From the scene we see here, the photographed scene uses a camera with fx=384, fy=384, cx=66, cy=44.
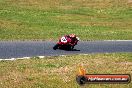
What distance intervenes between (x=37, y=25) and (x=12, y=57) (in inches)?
711

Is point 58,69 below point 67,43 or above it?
above

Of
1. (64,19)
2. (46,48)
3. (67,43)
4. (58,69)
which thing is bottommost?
(64,19)

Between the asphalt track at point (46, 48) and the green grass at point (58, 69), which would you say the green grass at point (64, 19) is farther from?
the green grass at point (58, 69)

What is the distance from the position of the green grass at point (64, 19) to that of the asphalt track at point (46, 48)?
263 centimetres

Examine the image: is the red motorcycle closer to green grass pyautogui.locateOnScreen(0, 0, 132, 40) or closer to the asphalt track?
the asphalt track

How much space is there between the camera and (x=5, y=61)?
17797mm

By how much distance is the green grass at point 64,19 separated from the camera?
99.9 feet

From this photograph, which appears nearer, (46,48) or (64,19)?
(46,48)

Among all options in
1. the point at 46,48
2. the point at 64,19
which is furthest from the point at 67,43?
the point at 64,19

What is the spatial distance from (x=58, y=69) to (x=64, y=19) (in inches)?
1081

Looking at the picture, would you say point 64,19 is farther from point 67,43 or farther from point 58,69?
point 58,69

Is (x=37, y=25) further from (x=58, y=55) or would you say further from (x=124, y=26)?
(x=58, y=55)

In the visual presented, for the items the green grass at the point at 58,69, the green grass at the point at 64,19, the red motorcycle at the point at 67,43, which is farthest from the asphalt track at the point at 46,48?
the green grass at the point at 64,19

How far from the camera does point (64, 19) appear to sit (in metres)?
43.5
